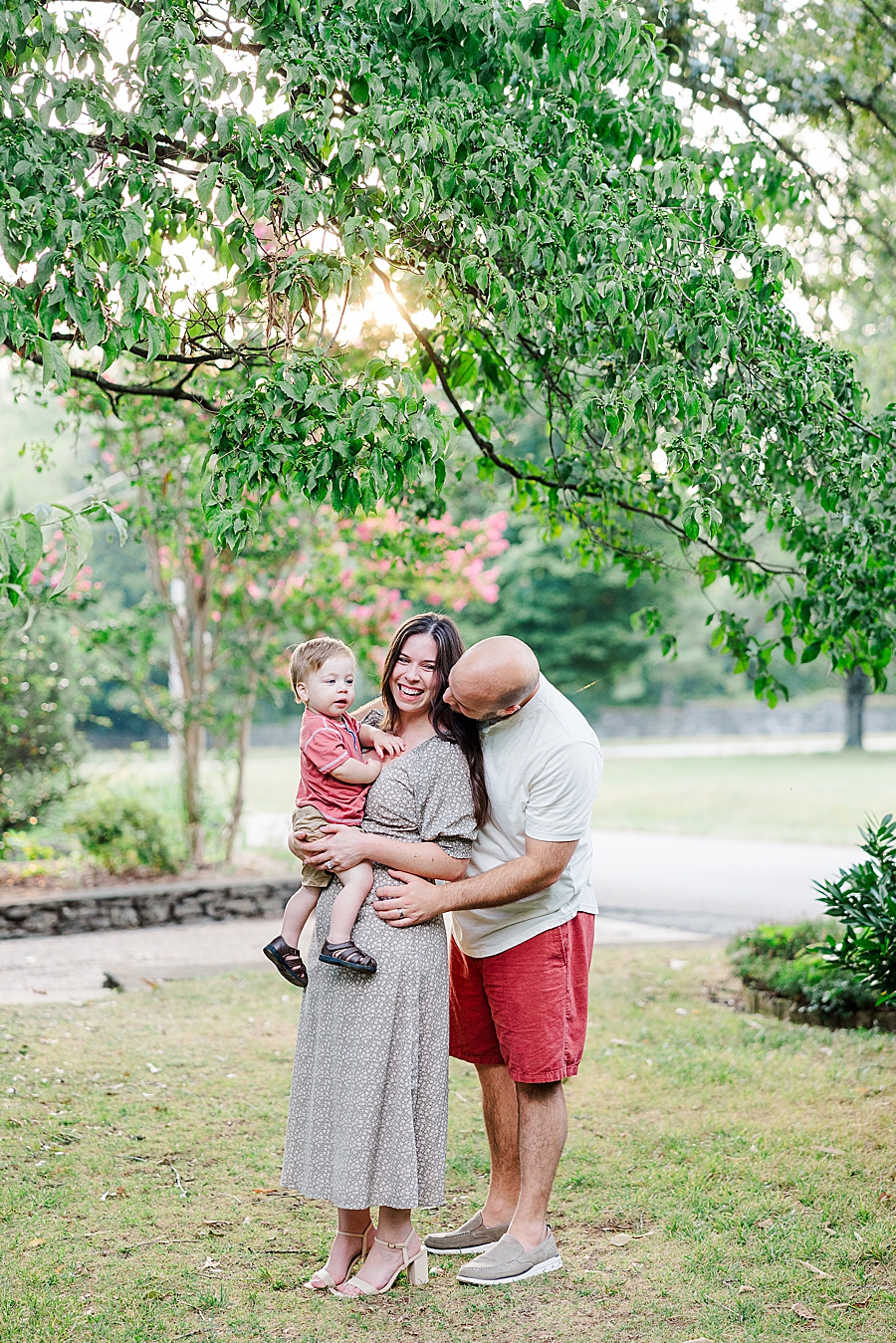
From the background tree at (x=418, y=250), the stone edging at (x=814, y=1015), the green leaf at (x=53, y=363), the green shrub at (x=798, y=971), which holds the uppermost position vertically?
the background tree at (x=418, y=250)

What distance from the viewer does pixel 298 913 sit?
141 inches

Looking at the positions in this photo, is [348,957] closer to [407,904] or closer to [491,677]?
[407,904]

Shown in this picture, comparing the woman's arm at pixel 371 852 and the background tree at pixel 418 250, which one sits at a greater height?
the background tree at pixel 418 250

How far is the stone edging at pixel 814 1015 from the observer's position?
247 inches

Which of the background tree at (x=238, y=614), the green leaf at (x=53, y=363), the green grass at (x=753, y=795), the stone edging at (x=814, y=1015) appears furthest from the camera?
the green grass at (x=753, y=795)

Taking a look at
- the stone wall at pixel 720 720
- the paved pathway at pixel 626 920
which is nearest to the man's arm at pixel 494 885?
the paved pathway at pixel 626 920

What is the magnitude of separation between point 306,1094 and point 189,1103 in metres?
1.92

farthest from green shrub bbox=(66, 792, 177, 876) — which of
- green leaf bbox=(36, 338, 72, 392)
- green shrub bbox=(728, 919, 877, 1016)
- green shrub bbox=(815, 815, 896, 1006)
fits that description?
green leaf bbox=(36, 338, 72, 392)

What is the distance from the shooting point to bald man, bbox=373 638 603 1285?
10.8ft

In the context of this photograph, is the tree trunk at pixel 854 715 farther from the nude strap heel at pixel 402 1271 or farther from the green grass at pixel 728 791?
the nude strap heel at pixel 402 1271

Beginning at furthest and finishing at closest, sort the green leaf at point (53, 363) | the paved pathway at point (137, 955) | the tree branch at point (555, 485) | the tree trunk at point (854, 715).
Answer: the tree trunk at point (854, 715)
the paved pathway at point (137, 955)
the tree branch at point (555, 485)
the green leaf at point (53, 363)

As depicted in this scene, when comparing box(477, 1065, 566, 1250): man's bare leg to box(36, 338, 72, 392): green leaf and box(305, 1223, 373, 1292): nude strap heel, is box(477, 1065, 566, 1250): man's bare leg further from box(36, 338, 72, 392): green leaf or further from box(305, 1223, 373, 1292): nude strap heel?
box(36, 338, 72, 392): green leaf

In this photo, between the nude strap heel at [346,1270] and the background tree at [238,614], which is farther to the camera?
the background tree at [238,614]

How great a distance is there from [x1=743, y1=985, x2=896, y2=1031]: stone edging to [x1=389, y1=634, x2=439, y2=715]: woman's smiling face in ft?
13.1
